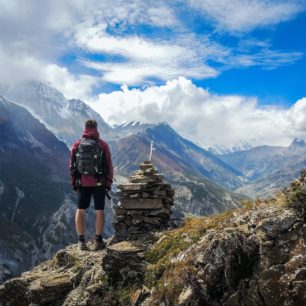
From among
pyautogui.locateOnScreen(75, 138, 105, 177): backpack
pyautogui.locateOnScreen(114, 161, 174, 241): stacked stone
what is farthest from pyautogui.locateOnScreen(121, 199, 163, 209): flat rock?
pyautogui.locateOnScreen(75, 138, 105, 177): backpack

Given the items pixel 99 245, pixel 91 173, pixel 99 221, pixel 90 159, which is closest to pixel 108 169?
pixel 91 173

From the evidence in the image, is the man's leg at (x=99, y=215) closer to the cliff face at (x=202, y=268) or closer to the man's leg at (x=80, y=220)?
the man's leg at (x=80, y=220)

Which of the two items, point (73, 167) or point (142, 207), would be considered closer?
point (73, 167)

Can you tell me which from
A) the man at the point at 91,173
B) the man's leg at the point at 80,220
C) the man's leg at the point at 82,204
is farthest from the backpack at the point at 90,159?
the man's leg at the point at 80,220

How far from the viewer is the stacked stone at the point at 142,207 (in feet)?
58.6

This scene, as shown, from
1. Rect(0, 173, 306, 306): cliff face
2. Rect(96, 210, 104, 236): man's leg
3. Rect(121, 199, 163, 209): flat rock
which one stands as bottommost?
Rect(0, 173, 306, 306): cliff face

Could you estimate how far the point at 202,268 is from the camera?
11.3m

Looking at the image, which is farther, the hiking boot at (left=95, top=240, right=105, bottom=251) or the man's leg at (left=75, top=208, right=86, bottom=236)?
the man's leg at (left=75, top=208, right=86, bottom=236)

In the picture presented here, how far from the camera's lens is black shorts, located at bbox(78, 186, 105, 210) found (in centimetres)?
1744

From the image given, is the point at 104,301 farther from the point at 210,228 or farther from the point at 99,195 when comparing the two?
the point at 99,195

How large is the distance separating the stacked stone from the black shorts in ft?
3.27

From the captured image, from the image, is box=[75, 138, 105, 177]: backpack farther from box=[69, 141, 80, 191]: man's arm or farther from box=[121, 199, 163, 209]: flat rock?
box=[121, 199, 163, 209]: flat rock

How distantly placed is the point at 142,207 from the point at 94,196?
6.82 feet

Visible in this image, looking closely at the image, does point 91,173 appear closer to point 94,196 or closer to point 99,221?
point 94,196
